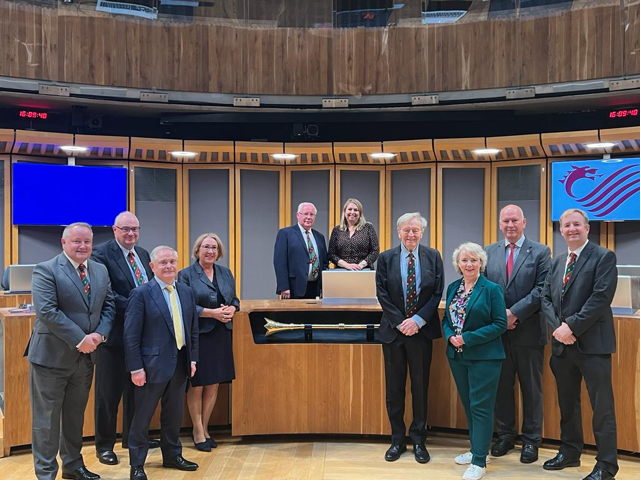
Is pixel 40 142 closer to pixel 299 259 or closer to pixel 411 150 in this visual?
pixel 299 259

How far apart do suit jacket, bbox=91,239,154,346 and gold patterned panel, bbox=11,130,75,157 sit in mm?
3358

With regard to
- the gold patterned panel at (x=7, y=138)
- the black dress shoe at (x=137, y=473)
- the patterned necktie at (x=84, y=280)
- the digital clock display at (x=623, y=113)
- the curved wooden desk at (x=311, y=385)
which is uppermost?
the digital clock display at (x=623, y=113)

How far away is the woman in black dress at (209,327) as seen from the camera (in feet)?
13.6

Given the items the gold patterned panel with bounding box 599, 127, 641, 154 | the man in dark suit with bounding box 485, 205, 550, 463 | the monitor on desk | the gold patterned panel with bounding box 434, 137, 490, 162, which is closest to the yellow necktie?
the man in dark suit with bounding box 485, 205, 550, 463

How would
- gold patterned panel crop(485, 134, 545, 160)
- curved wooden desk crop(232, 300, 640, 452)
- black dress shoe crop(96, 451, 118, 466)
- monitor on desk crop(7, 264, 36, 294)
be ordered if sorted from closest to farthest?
black dress shoe crop(96, 451, 118, 466)
curved wooden desk crop(232, 300, 640, 452)
monitor on desk crop(7, 264, 36, 294)
gold patterned panel crop(485, 134, 545, 160)

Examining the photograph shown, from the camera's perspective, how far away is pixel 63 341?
3422 millimetres

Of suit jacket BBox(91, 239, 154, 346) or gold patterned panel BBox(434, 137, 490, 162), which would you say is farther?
gold patterned panel BBox(434, 137, 490, 162)

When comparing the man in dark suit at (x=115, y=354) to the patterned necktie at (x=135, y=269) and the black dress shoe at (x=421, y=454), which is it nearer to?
the patterned necktie at (x=135, y=269)

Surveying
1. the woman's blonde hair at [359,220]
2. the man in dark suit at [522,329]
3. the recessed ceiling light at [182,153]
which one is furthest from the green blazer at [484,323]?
the recessed ceiling light at [182,153]

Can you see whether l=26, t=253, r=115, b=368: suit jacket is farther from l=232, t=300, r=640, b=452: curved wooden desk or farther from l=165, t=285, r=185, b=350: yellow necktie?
l=232, t=300, r=640, b=452: curved wooden desk

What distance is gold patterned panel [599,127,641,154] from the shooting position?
250 inches

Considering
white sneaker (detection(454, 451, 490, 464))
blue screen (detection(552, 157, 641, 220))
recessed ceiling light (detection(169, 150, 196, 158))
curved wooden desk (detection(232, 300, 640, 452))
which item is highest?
recessed ceiling light (detection(169, 150, 196, 158))

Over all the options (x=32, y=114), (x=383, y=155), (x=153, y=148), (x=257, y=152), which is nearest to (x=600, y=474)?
(x=383, y=155)

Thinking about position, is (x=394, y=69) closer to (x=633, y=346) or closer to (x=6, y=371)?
(x=633, y=346)
